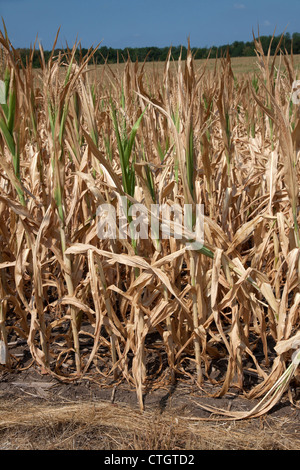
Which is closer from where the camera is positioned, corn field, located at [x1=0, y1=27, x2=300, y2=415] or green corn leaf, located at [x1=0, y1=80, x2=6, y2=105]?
corn field, located at [x1=0, y1=27, x2=300, y2=415]

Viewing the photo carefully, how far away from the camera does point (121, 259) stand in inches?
69.3

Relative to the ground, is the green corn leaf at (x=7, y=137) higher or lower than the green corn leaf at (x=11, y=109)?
lower

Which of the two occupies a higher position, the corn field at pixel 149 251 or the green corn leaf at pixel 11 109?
the green corn leaf at pixel 11 109

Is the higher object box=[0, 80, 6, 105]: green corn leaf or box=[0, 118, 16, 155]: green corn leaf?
box=[0, 80, 6, 105]: green corn leaf

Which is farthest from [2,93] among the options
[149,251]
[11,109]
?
[149,251]

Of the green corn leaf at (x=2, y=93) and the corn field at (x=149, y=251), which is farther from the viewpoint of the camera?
the green corn leaf at (x=2, y=93)

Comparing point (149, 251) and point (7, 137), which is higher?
point (7, 137)

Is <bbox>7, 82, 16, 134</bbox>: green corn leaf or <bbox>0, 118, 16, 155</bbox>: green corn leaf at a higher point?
<bbox>7, 82, 16, 134</bbox>: green corn leaf

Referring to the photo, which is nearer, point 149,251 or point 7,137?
point 7,137

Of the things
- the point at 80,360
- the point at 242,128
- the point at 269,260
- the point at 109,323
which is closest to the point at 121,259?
the point at 109,323

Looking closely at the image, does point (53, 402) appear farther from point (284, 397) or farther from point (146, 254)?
point (284, 397)

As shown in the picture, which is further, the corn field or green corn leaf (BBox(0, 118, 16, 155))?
green corn leaf (BBox(0, 118, 16, 155))

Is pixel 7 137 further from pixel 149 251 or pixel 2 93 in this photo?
pixel 149 251
